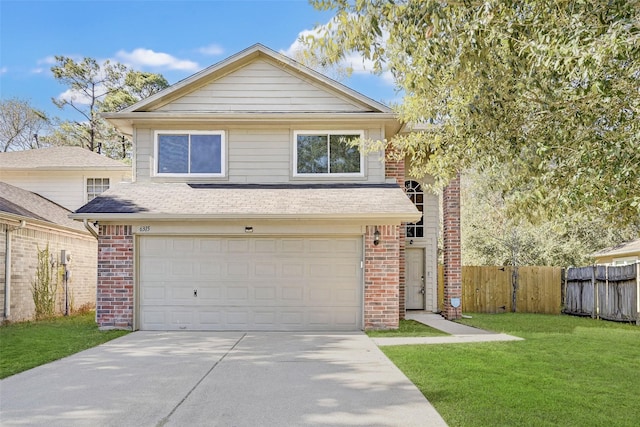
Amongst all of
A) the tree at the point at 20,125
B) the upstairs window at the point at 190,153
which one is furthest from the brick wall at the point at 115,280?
the tree at the point at 20,125

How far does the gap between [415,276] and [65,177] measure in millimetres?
12613

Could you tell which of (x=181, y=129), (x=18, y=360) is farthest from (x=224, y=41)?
(x=18, y=360)

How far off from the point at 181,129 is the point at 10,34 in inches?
384

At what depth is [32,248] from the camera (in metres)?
13.5

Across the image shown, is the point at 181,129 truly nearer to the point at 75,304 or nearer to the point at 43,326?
the point at 43,326

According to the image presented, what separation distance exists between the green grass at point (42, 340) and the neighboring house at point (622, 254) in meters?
15.8

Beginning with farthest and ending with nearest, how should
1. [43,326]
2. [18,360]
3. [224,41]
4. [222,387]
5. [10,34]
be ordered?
[224,41]
[10,34]
[43,326]
[18,360]
[222,387]

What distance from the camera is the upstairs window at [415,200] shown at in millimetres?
14133

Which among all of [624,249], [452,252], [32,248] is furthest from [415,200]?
[32,248]

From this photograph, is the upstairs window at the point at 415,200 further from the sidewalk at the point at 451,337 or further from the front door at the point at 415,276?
the sidewalk at the point at 451,337

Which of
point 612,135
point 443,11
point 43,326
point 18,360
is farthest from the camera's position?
point 43,326

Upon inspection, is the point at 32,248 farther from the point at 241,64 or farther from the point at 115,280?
the point at 241,64

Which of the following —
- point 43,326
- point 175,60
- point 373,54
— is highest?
point 175,60

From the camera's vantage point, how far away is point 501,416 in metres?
4.85
